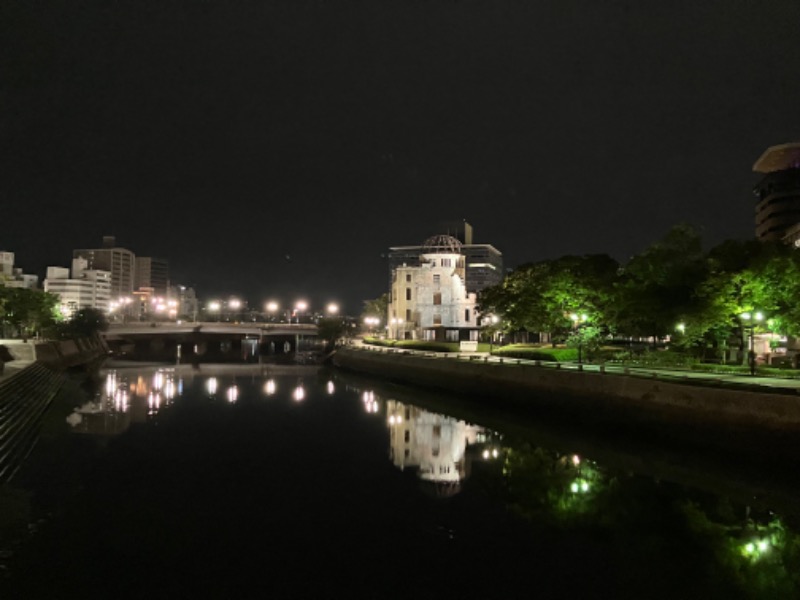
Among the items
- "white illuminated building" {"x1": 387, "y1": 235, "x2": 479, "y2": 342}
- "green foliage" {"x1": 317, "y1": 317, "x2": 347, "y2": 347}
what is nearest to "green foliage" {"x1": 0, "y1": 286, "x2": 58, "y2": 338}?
"green foliage" {"x1": 317, "y1": 317, "x2": 347, "y2": 347}

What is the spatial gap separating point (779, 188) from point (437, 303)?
223 feet

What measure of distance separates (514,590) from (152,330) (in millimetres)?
101015

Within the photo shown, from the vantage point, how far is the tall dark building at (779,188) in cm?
10050

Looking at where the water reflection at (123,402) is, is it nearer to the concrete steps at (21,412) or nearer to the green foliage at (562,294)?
the concrete steps at (21,412)

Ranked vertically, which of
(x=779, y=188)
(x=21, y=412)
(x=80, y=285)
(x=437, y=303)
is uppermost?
(x=779, y=188)

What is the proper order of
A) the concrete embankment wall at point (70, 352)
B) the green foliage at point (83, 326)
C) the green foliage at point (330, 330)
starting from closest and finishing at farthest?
the concrete embankment wall at point (70, 352)
the green foliage at point (83, 326)
the green foliage at point (330, 330)

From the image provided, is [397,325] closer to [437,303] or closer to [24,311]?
[437,303]

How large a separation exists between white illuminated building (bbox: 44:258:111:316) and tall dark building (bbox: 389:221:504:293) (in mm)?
94217

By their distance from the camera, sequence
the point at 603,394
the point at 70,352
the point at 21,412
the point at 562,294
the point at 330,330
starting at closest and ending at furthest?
the point at 21,412
the point at 603,394
the point at 562,294
the point at 70,352
the point at 330,330

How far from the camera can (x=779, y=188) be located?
102375 mm

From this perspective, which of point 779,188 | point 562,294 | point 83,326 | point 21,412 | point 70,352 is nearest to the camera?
point 21,412

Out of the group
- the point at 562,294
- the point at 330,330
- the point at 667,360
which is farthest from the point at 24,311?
the point at 667,360

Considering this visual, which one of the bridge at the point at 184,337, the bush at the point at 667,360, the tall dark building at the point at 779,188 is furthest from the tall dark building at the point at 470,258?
the bush at the point at 667,360

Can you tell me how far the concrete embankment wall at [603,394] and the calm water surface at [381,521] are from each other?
3276 mm
